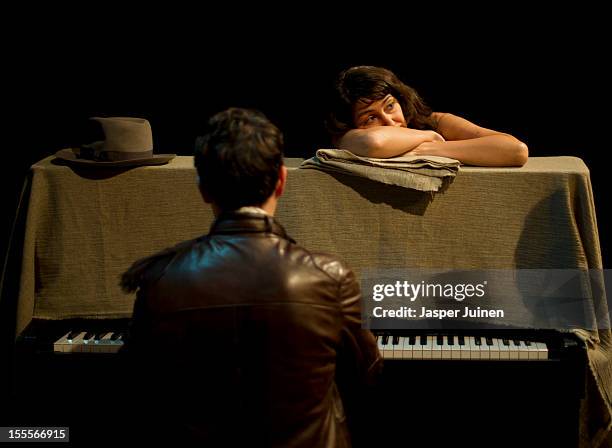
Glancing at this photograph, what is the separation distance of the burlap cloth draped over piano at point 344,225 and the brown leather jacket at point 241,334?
4.13ft

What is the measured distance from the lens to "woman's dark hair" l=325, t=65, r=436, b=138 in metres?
4.01

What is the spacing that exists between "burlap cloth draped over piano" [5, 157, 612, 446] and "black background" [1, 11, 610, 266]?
1.77 feet

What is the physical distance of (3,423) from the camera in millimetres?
4074

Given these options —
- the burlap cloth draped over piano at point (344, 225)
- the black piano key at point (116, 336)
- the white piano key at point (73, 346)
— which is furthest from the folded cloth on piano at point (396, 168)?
the white piano key at point (73, 346)

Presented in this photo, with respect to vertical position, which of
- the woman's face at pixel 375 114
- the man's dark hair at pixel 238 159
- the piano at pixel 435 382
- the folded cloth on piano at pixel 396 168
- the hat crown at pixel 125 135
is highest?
the man's dark hair at pixel 238 159

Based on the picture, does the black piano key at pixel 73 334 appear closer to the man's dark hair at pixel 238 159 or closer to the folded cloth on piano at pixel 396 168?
the folded cloth on piano at pixel 396 168

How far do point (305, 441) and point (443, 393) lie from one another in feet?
4.88

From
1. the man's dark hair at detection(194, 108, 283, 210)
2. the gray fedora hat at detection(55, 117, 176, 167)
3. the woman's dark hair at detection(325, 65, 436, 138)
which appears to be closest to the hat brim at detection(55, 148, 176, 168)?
the gray fedora hat at detection(55, 117, 176, 167)

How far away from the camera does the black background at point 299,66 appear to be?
4430mm

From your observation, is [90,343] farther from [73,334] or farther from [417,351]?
[417,351]

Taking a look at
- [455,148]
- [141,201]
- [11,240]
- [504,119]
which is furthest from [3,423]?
[504,119]

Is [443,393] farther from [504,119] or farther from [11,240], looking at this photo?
[11,240]

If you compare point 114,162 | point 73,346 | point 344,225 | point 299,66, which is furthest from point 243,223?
point 299,66

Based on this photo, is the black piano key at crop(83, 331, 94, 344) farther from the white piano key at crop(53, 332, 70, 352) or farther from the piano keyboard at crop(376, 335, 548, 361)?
the piano keyboard at crop(376, 335, 548, 361)
